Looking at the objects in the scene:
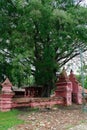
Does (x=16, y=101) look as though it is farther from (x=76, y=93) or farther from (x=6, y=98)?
(x=76, y=93)

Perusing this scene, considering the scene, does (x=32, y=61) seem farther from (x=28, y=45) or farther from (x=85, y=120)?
(x=85, y=120)

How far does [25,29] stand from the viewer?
588 inches

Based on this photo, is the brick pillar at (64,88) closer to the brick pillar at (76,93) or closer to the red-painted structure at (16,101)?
the red-painted structure at (16,101)

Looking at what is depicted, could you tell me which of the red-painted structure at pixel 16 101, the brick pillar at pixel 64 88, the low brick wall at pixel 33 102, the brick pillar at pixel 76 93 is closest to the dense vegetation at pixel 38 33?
the brick pillar at pixel 64 88

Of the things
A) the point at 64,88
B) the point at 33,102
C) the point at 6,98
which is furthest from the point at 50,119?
the point at 64,88

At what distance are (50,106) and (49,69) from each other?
217cm

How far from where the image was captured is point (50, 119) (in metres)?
12.3

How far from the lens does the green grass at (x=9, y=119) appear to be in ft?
35.1

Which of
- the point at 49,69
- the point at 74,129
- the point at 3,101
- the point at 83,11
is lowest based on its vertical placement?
the point at 74,129

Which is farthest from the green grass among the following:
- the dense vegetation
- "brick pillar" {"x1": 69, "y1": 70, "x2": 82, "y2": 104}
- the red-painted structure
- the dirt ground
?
"brick pillar" {"x1": 69, "y1": 70, "x2": 82, "y2": 104}

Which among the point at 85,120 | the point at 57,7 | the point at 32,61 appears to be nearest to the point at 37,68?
the point at 32,61

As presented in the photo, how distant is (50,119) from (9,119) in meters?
1.76

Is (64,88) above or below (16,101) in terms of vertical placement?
above

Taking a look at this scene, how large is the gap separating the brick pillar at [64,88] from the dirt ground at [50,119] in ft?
6.67
